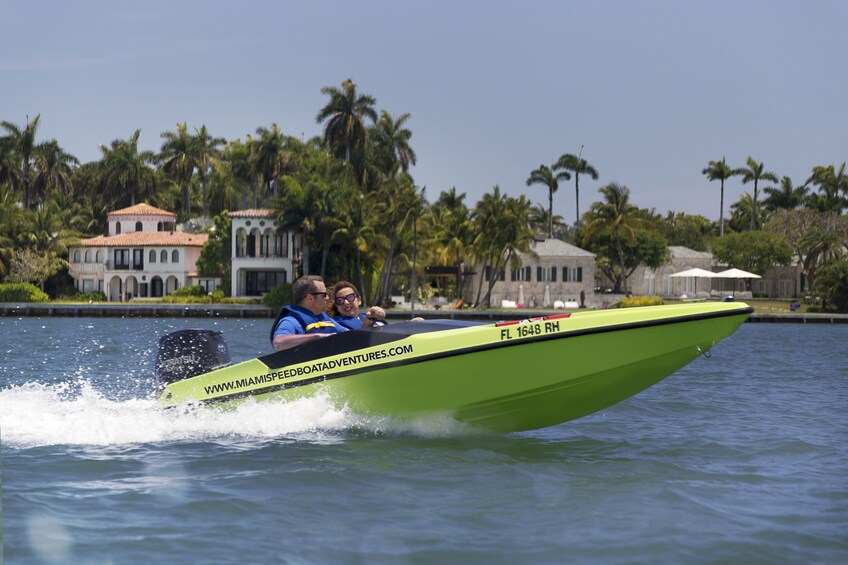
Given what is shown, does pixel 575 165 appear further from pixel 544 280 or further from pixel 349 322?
pixel 349 322

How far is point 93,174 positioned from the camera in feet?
299

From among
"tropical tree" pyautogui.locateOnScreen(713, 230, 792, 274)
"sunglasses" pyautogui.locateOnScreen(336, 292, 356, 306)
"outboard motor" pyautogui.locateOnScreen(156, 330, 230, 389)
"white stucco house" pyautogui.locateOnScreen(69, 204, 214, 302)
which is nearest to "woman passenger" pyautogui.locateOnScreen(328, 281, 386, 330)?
"sunglasses" pyautogui.locateOnScreen(336, 292, 356, 306)

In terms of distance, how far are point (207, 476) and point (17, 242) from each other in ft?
224

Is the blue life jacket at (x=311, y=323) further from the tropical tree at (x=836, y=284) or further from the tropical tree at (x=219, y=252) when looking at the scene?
the tropical tree at (x=219, y=252)

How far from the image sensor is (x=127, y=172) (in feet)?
286

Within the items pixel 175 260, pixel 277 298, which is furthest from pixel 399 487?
pixel 175 260

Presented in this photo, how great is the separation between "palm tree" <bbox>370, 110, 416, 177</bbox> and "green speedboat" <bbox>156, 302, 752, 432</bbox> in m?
72.9

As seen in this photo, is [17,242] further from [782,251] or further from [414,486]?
[414,486]

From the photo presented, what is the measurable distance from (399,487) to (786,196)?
94436 mm

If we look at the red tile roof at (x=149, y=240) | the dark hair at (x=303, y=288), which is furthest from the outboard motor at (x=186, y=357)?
the red tile roof at (x=149, y=240)

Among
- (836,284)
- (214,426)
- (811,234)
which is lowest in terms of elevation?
(214,426)

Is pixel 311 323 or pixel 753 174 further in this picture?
pixel 753 174

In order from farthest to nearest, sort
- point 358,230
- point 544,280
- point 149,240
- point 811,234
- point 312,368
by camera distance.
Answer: point 811,234
point 149,240
point 544,280
point 358,230
point 312,368

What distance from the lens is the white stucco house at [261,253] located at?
70.4 meters
